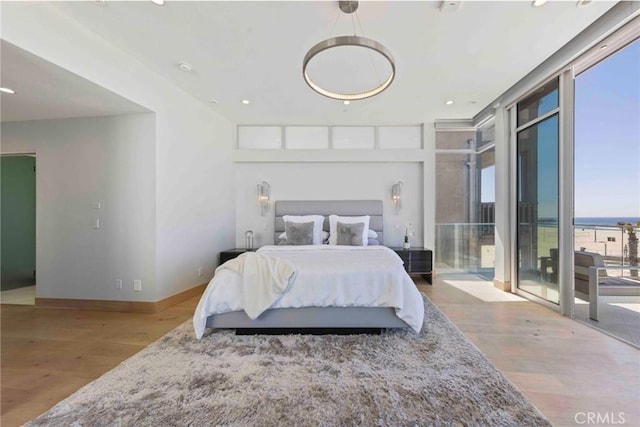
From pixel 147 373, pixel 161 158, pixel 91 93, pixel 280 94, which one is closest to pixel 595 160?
pixel 280 94

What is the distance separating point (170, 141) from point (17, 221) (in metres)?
3.87

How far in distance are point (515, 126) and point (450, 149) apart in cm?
123

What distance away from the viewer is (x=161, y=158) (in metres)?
3.55

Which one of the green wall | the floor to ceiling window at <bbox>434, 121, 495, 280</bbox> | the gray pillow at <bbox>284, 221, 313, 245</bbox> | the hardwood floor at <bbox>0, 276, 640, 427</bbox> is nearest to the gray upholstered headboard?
the gray pillow at <bbox>284, 221, 313, 245</bbox>

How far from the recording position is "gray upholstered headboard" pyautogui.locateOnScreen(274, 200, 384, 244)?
508cm

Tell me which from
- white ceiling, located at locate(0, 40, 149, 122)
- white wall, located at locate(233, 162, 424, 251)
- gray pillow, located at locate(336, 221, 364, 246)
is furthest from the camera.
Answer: white wall, located at locate(233, 162, 424, 251)

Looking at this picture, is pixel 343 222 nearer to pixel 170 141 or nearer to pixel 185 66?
pixel 170 141

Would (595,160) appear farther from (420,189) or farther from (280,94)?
(280,94)

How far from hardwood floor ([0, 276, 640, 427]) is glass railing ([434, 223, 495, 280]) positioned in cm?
148

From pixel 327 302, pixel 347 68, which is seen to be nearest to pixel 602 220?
pixel 327 302

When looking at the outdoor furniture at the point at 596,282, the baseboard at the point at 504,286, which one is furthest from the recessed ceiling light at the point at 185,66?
the baseboard at the point at 504,286

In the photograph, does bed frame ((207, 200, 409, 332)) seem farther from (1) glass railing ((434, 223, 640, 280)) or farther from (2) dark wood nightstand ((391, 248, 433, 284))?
(1) glass railing ((434, 223, 640, 280))

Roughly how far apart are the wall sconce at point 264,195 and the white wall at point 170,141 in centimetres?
56

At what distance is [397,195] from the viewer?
16.8 ft
